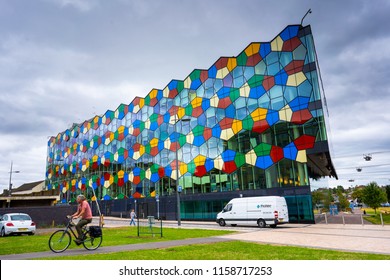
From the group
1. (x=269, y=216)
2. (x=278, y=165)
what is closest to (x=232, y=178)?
(x=278, y=165)


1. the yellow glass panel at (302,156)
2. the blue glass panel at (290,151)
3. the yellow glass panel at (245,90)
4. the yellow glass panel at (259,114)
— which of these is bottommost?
the yellow glass panel at (302,156)

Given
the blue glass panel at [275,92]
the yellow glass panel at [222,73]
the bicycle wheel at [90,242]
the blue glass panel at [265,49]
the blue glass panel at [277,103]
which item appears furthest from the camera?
the yellow glass panel at [222,73]

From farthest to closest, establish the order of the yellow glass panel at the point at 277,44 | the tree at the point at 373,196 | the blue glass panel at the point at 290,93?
the tree at the point at 373,196 < the yellow glass panel at the point at 277,44 < the blue glass panel at the point at 290,93

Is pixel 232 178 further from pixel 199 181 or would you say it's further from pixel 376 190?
pixel 376 190

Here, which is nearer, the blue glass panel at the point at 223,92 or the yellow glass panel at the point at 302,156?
the yellow glass panel at the point at 302,156

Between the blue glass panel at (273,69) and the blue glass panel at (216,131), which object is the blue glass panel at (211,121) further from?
the blue glass panel at (273,69)

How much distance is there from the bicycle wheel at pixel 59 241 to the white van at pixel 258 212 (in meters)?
16.6

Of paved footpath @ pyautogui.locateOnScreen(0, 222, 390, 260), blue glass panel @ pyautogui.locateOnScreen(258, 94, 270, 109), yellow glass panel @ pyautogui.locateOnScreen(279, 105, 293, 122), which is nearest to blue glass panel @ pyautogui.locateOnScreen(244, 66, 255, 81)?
blue glass panel @ pyautogui.locateOnScreen(258, 94, 270, 109)

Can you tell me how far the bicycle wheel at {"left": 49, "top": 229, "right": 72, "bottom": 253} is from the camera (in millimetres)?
9852

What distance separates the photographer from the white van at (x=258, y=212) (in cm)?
2312

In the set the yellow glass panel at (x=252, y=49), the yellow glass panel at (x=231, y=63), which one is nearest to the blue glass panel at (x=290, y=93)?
the yellow glass panel at (x=252, y=49)

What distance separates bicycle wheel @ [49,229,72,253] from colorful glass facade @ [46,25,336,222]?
19059mm

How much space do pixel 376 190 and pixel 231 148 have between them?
97.0 feet

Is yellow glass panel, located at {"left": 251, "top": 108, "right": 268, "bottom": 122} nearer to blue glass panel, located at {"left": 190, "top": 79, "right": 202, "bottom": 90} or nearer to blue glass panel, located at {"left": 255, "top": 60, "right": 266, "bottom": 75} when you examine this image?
blue glass panel, located at {"left": 255, "top": 60, "right": 266, "bottom": 75}
